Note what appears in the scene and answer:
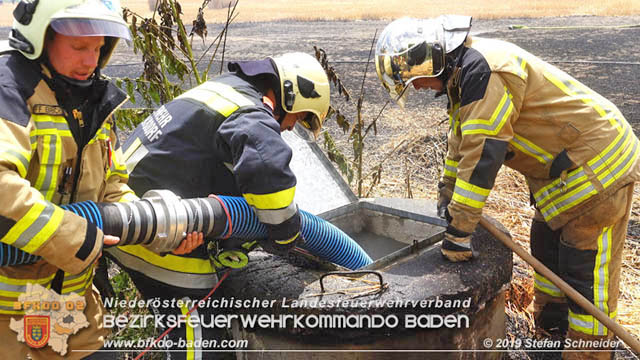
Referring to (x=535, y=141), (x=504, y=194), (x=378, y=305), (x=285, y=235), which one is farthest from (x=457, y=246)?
(x=504, y=194)

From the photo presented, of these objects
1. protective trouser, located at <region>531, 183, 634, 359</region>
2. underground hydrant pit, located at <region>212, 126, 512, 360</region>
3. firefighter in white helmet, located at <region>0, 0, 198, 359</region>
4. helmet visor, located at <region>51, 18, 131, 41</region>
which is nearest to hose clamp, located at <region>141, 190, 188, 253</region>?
firefighter in white helmet, located at <region>0, 0, 198, 359</region>

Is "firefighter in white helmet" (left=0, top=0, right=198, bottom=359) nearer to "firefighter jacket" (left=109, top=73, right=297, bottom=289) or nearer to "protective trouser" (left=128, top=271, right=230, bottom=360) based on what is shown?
"firefighter jacket" (left=109, top=73, right=297, bottom=289)

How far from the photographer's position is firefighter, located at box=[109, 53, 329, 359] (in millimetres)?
2502

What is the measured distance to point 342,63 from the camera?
43.1ft

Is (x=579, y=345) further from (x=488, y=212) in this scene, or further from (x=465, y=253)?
(x=488, y=212)

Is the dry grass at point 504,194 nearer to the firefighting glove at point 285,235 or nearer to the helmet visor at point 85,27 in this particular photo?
the firefighting glove at point 285,235

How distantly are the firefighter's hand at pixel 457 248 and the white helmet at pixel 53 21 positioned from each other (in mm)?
1778

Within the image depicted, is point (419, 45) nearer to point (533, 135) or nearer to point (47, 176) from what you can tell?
point (533, 135)

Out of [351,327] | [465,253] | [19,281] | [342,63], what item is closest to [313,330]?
[351,327]

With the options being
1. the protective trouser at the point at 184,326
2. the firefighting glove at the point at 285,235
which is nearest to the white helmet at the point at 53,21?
the firefighting glove at the point at 285,235

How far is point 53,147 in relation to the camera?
223 centimetres

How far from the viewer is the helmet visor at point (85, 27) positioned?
2.19m

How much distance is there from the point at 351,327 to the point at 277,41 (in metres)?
16.5

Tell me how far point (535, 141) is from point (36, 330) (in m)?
2.56
